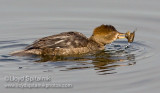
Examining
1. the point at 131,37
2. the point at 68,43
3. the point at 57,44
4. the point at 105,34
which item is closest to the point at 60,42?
the point at 57,44

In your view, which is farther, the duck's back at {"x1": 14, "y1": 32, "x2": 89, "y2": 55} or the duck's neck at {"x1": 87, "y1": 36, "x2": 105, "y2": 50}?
the duck's neck at {"x1": 87, "y1": 36, "x2": 105, "y2": 50}

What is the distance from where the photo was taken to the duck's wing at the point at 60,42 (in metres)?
15.5

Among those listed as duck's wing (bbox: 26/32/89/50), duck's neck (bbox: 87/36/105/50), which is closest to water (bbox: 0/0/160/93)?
duck's neck (bbox: 87/36/105/50)

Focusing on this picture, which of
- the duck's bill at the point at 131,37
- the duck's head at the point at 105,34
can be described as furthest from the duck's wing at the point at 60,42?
the duck's bill at the point at 131,37

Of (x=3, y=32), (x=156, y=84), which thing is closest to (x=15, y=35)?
(x=3, y=32)

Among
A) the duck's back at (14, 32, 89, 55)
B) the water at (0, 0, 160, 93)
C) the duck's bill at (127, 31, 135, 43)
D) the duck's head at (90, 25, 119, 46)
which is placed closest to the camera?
the water at (0, 0, 160, 93)

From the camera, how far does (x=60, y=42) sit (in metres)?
15.6

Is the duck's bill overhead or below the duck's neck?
overhead

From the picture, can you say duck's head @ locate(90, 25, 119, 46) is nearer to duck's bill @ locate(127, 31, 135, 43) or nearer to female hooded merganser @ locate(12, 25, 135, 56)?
female hooded merganser @ locate(12, 25, 135, 56)

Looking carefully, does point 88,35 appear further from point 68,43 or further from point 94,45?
point 68,43

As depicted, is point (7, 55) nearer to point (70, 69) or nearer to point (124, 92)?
point (70, 69)

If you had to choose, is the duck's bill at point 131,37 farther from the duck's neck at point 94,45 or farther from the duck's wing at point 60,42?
the duck's wing at point 60,42

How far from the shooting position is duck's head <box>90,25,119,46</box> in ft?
53.1

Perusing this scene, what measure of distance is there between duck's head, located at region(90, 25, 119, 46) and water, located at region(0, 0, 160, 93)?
0.40 m
